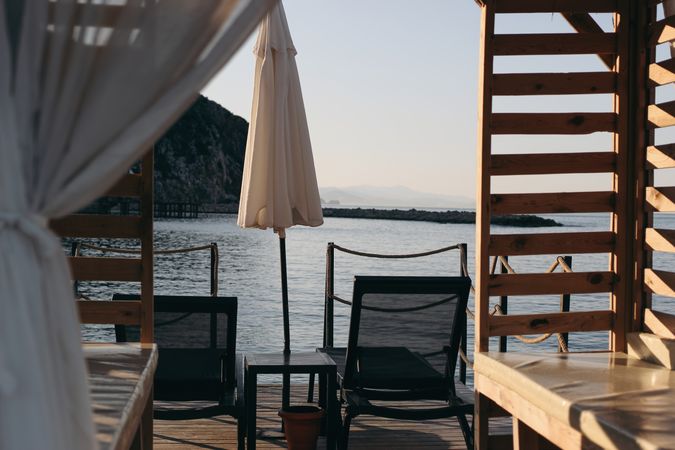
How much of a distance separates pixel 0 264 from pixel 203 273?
23315 mm

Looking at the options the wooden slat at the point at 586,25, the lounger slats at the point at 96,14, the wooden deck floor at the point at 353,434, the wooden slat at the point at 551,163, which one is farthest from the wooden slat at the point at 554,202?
the lounger slats at the point at 96,14

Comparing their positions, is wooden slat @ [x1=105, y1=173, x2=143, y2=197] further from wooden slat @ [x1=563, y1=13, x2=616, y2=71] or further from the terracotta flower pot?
wooden slat @ [x1=563, y1=13, x2=616, y2=71]

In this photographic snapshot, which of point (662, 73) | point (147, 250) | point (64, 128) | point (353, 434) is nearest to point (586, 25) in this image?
point (662, 73)

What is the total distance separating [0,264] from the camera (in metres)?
1.83

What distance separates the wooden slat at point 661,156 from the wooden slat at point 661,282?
50 centimetres

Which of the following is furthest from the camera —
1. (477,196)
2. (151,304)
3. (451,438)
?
(451,438)

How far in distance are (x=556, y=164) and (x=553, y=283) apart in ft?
1.93

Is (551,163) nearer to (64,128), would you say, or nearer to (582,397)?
(582,397)

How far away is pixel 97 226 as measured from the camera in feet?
12.5

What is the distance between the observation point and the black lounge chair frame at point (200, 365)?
4.12 meters

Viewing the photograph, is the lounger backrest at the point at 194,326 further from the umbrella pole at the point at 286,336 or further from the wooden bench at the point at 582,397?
the wooden bench at the point at 582,397

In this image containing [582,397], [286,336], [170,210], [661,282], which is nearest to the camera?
[582,397]

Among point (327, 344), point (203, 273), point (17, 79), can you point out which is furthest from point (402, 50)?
point (17, 79)

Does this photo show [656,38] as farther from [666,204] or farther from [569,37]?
[666,204]
